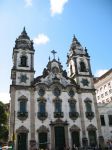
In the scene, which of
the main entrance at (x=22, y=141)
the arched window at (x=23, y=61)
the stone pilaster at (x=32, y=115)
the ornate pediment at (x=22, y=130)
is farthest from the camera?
the arched window at (x=23, y=61)

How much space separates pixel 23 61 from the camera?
37.3 m

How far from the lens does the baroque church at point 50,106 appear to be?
31422mm

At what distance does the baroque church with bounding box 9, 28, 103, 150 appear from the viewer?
103 ft

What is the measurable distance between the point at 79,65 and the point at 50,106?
10.9 metres

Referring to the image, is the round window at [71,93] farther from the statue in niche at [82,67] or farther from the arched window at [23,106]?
the arched window at [23,106]

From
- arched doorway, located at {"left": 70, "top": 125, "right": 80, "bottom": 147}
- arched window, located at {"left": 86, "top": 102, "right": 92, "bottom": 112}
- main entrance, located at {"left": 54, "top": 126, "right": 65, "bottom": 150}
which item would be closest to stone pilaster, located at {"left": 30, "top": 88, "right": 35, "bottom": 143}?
main entrance, located at {"left": 54, "top": 126, "right": 65, "bottom": 150}

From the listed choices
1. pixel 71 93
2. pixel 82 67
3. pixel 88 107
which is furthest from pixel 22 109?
pixel 82 67

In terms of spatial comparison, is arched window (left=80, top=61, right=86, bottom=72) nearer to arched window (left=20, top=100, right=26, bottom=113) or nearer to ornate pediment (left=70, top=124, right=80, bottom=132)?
ornate pediment (left=70, top=124, right=80, bottom=132)

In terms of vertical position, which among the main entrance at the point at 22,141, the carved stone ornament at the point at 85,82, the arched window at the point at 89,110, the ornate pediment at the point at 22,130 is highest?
the carved stone ornament at the point at 85,82

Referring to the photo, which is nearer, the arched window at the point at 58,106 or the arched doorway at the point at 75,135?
the arched doorway at the point at 75,135

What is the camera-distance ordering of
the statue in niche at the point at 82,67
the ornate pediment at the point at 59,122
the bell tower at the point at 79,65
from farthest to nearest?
the statue in niche at the point at 82,67 → the bell tower at the point at 79,65 → the ornate pediment at the point at 59,122

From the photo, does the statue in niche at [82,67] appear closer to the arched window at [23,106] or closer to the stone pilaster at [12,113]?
the arched window at [23,106]

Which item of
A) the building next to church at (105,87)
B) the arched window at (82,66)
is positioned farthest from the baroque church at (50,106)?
the building next to church at (105,87)

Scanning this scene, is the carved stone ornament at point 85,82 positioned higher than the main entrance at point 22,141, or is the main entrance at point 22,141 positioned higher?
the carved stone ornament at point 85,82
